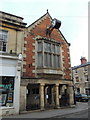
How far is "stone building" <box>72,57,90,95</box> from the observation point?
35719 mm

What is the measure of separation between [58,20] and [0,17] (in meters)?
6.11

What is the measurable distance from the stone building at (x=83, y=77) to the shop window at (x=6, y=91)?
28.9 meters

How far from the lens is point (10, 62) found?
10.7 meters

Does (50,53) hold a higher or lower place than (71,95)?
higher

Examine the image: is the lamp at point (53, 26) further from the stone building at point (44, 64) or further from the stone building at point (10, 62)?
the stone building at point (10, 62)

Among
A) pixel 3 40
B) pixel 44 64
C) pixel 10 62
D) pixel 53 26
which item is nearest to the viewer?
pixel 10 62

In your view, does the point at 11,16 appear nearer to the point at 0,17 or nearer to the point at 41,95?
the point at 0,17

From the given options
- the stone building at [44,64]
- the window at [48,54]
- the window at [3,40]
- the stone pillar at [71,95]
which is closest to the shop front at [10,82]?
the stone building at [44,64]

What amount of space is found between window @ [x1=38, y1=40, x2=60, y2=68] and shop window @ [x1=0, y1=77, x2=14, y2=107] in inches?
135

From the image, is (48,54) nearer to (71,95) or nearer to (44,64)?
(44,64)

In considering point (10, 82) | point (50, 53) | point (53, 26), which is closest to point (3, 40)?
point (10, 82)

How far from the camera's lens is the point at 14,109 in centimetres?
1012

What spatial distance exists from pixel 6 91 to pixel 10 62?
2.40m

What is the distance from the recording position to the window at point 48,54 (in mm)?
12875
